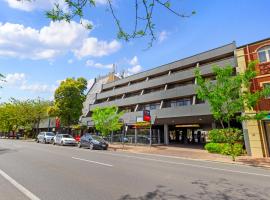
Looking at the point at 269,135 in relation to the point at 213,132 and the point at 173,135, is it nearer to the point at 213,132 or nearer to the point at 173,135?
the point at 213,132

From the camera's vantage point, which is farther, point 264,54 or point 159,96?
point 159,96

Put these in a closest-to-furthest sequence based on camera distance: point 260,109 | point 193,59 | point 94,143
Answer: point 260,109, point 94,143, point 193,59

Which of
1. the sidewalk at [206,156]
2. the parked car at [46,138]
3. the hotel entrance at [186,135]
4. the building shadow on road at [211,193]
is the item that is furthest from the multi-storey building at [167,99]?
the building shadow on road at [211,193]

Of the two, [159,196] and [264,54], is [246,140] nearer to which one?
[264,54]

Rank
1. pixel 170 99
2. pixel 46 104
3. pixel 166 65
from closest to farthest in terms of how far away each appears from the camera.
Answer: pixel 170 99
pixel 166 65
pixel 46 104

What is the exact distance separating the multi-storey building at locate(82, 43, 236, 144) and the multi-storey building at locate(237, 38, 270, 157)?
3548 mm

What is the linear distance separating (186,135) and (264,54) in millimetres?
21556

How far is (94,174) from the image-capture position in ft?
31.2

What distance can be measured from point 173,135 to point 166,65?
1341 centimetres

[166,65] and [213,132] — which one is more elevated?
[166,65]

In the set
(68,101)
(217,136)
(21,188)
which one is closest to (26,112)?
(68,101)

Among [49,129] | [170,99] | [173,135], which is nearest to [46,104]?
[49,129]

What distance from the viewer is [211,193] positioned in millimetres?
6957

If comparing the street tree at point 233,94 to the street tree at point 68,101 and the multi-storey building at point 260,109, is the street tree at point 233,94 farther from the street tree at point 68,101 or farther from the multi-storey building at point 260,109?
the street tree at point 68,101
